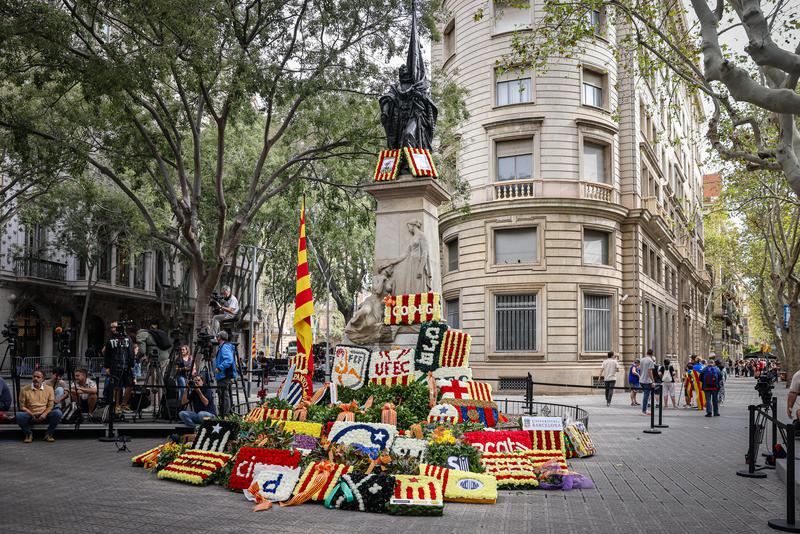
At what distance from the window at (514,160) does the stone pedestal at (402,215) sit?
16.0m

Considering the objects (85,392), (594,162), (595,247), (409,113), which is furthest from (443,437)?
(594,162)

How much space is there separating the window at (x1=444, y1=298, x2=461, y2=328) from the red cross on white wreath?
18.3 metres

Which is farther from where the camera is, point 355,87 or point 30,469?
point 355,87

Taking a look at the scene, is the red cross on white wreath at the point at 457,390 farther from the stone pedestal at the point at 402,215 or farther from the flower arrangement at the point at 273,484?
the flower arrangement at the point at 273,484

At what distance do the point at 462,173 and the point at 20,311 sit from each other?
915 inches

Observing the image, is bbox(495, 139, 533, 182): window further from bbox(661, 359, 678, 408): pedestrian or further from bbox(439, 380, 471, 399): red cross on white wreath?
bbox(439, 380, 471, 399): red cross on white wreath

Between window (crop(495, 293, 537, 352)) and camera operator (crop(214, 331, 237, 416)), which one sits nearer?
camera operator (crop(214, 331, 237, 416))

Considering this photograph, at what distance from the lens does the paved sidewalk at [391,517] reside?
7.48 metres

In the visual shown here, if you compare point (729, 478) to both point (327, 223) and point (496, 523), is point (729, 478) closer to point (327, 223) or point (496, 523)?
point (496, 523)

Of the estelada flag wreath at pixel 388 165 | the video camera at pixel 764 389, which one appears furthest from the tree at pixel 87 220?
the video camera at pixel 764 389

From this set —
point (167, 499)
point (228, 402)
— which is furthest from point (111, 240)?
point (167, 499)

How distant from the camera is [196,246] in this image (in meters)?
19.4

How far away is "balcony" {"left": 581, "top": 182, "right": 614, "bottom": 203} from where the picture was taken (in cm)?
3014

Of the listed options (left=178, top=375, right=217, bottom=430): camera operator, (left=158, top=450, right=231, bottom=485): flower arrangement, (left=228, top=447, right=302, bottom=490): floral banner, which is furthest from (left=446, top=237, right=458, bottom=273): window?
(left=228, top=447, right=302, bottom=490): floral banner
